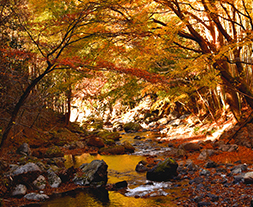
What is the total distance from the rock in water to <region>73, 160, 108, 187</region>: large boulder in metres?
1.36

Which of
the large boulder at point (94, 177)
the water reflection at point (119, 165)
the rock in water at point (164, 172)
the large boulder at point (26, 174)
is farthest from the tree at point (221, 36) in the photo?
the large boulder at point (26, 174)

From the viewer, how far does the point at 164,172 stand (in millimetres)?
6645

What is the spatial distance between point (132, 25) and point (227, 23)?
6.64 meters

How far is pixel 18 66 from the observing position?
851cm

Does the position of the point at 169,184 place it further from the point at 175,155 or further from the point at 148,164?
the point at 175,155

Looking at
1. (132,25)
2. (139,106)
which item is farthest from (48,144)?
(139,106)

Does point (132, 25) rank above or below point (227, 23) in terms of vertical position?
below

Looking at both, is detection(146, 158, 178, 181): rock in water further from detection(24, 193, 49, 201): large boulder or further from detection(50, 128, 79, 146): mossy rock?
detection(50, 128, 79, 146): mossy rock

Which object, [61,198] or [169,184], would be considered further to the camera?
[169,184]

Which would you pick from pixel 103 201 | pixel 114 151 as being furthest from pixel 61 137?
pixel 103 201

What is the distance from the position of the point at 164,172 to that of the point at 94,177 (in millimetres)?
2083

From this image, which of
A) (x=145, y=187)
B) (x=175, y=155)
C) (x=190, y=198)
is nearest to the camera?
(x=190, y=198)

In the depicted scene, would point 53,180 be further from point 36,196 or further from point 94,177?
point 94,177

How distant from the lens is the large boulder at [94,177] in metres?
6.62
